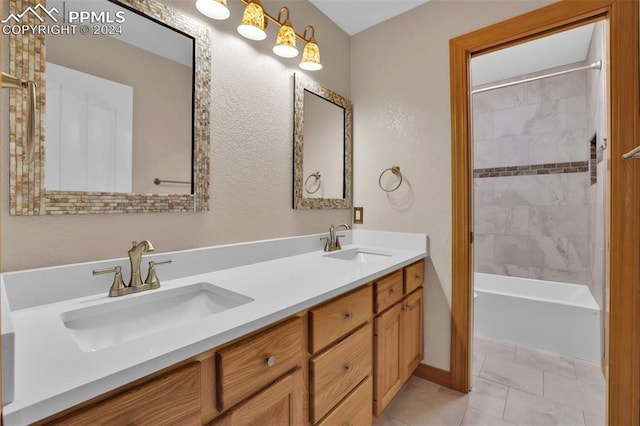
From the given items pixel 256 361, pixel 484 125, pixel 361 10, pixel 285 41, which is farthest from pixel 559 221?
pixel 256 361

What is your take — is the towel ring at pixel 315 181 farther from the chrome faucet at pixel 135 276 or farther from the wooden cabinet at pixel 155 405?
the wooden cabinet at pixel 155 405

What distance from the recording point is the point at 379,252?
1.98 meters

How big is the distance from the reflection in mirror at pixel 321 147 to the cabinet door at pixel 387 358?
0.80 meters

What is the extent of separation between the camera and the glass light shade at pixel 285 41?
154 cm

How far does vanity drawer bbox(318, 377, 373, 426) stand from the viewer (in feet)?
3.71

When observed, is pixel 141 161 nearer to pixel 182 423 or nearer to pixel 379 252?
pixel 182 423

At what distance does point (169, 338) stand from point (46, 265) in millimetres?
592

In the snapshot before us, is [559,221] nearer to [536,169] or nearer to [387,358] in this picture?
[536,169]

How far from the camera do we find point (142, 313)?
3.25 ft

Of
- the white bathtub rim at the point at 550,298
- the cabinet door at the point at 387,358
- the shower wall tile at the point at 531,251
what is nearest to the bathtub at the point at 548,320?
the white bathtub rim at the point at 550,298

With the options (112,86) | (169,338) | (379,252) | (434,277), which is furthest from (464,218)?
(112,86)

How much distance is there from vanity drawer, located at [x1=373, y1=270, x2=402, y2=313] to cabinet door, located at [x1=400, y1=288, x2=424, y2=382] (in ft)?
0.38

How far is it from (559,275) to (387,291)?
2.39 meters

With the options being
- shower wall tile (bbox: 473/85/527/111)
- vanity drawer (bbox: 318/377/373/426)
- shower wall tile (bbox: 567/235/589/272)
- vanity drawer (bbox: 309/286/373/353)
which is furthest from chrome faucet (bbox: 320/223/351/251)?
shower wall tile (bbox: 473/85/527/111)
